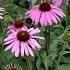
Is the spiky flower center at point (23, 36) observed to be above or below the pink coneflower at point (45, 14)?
below

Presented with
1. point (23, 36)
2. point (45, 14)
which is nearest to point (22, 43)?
point (23, 36)

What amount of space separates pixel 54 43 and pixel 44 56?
0.62 feet

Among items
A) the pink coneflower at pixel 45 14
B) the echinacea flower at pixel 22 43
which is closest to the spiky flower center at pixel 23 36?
the echinacea flower at pixel 22 43

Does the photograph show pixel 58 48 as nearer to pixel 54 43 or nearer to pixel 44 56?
pixel 54 43

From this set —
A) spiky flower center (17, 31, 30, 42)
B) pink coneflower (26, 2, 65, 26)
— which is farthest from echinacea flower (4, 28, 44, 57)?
pink coneflower (26, 2, 65, 26)

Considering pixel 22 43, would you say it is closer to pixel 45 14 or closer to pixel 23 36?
pixel 23 36

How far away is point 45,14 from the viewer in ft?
5.83

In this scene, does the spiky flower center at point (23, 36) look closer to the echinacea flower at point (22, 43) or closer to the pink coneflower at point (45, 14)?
the echinacea flower at point (22, 43)

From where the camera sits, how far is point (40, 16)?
1.78m

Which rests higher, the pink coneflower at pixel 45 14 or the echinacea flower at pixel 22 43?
the pink coneflower at pixel 45 14

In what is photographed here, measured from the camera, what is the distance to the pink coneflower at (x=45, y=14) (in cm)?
172

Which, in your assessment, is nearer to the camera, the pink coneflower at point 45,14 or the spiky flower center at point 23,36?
the spiky flower center at point 23,36

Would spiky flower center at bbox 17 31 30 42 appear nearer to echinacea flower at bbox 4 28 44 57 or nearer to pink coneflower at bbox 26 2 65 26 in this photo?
echinacea flower at bbox 4 28 44 57

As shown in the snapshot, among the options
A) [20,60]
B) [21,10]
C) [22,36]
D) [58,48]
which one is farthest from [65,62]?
[21,10]
